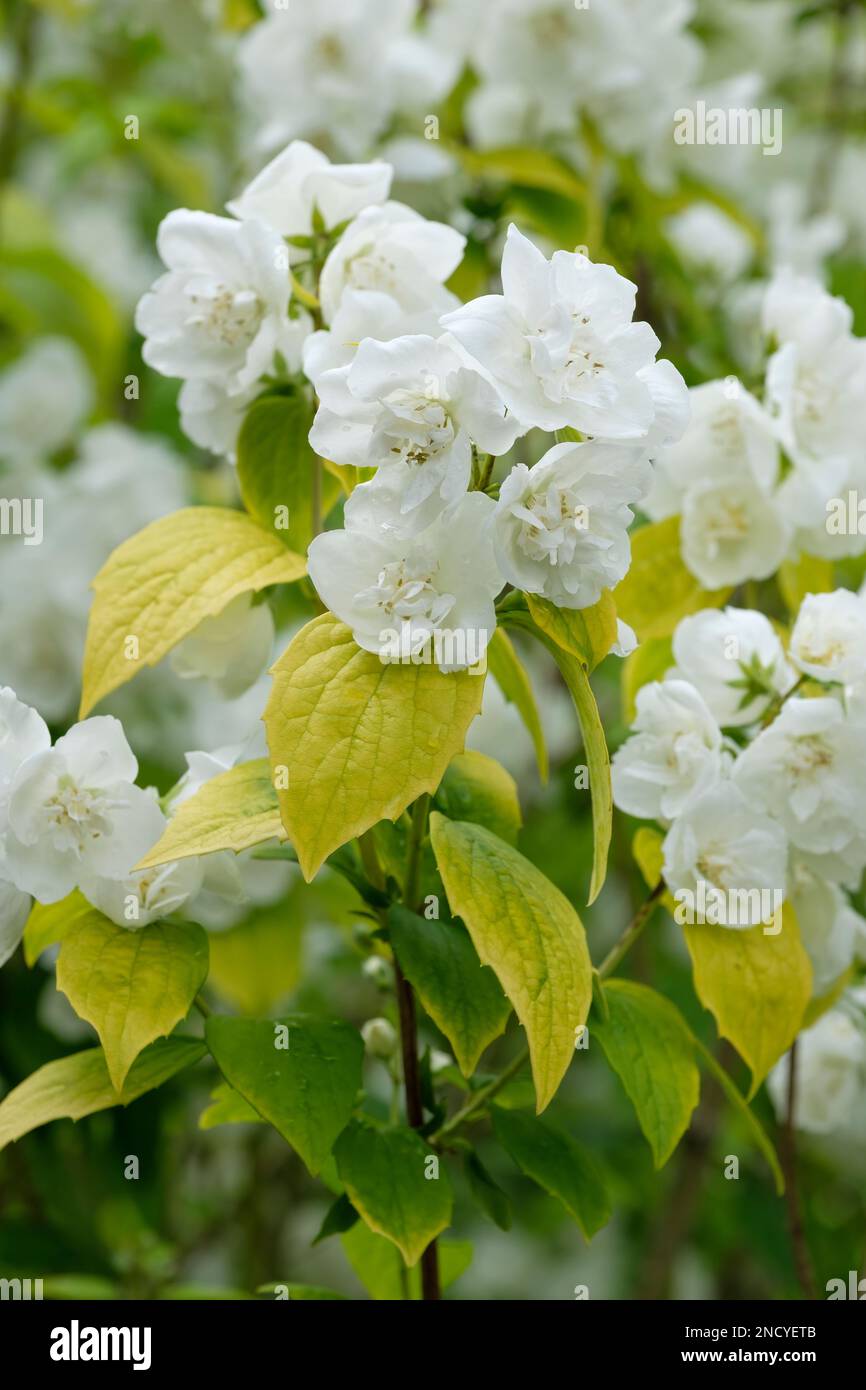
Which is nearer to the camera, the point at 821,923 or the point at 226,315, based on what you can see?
the point at 226,315

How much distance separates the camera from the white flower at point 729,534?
3.76 ft

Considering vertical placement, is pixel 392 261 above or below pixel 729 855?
above

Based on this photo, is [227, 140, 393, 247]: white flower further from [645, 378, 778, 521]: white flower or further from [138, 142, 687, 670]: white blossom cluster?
[645, 378, 778, 521]: white flower

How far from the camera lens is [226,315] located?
38.0 inches

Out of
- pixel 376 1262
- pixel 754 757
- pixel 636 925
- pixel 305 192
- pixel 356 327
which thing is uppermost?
pixel 305 192

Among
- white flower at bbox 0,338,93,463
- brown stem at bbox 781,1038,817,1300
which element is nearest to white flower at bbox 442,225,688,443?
brown stem at bbox 781,1038,817,1300

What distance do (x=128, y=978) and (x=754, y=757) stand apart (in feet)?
1.38

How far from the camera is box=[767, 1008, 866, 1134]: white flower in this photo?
4.62 ft

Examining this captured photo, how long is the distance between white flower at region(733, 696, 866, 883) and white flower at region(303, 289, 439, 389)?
1.12 feet

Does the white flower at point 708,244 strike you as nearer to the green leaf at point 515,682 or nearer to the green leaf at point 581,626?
the green leaf at point 515,682

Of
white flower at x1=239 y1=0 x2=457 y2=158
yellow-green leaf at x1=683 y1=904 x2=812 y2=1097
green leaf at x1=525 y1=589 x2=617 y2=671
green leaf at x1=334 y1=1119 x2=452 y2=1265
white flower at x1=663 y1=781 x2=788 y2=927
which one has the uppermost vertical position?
white flower at x1=239 y1=0 x2=457 y2=158

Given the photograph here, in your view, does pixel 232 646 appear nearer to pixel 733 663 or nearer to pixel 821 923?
pixel 733 663

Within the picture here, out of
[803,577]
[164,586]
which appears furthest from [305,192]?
[803,577]
